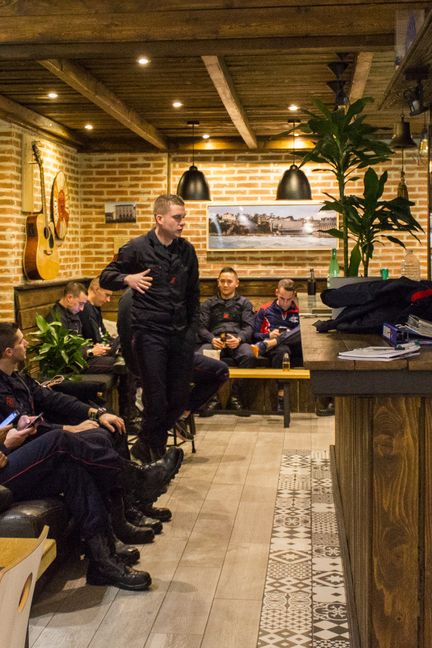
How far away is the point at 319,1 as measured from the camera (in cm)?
518

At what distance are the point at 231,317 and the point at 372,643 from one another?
6.32 m

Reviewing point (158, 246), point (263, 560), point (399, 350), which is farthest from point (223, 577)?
point (158, 246)

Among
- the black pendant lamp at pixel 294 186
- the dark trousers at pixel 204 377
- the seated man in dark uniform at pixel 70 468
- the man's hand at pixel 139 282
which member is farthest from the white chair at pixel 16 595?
the black pendant lamp at pixel 294 186

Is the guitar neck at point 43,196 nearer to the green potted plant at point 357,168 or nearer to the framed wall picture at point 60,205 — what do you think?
the framed wall picture at point 60,205

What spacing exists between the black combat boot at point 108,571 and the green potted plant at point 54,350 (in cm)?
269

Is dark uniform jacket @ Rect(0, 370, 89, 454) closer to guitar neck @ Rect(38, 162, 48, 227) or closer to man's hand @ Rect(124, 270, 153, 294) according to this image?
man's hand @ Rect(124, 270, 153, 294)

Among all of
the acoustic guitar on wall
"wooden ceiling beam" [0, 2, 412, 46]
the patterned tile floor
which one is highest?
"wooden ceiling beam" [0, 2, 412, 46]

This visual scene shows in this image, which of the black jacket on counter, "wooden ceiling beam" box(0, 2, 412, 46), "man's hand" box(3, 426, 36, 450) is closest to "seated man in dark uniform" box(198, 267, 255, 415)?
"wooden ceiling beam" box(0, 2, 412, 46)

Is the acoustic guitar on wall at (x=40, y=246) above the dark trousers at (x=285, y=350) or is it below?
above

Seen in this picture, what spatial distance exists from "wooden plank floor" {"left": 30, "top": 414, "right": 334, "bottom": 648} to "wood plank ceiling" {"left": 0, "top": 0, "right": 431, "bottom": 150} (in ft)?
7.70

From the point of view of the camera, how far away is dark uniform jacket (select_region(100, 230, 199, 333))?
5812 millimetres

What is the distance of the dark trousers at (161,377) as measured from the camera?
5.74 meters

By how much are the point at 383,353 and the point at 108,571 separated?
6.42ft

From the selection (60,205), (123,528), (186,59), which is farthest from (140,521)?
(60,205)
